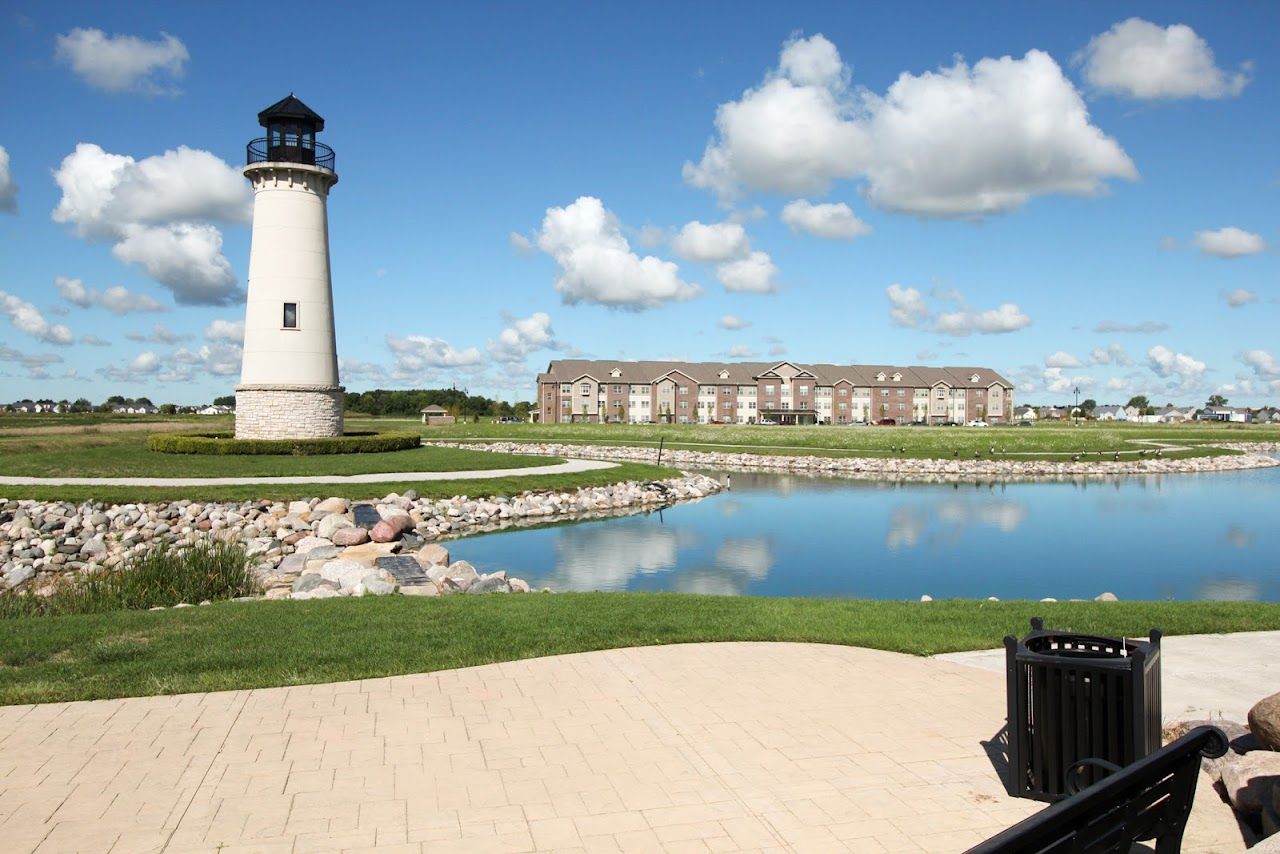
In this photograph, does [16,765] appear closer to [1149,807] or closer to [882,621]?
[1149,807]

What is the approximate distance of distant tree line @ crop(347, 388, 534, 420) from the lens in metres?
131

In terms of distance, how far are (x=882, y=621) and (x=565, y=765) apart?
517 cm

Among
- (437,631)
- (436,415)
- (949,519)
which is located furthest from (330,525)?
(436,415)

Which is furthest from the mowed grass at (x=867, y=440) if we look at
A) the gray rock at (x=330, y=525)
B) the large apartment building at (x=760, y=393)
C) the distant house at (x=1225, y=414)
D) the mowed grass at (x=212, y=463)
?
the distant house at (x=1225, y=414)

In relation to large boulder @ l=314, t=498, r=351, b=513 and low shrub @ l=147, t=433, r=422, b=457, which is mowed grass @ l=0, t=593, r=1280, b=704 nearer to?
large boulder @ l=314, t=498, r=351, b=513

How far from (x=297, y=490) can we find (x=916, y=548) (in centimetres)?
1612

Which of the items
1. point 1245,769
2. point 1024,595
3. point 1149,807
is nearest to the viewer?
point 1149,807

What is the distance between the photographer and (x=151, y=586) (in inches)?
524

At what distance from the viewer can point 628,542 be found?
23.0 metres

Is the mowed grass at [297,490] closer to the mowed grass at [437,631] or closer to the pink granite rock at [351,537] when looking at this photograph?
the pink granite rock at [351,537]

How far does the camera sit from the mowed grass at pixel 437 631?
314 inches

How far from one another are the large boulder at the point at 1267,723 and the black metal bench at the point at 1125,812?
1.95m

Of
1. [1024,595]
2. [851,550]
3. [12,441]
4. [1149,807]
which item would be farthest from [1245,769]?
[12,441]

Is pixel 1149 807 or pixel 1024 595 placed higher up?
pixel 1149 807
